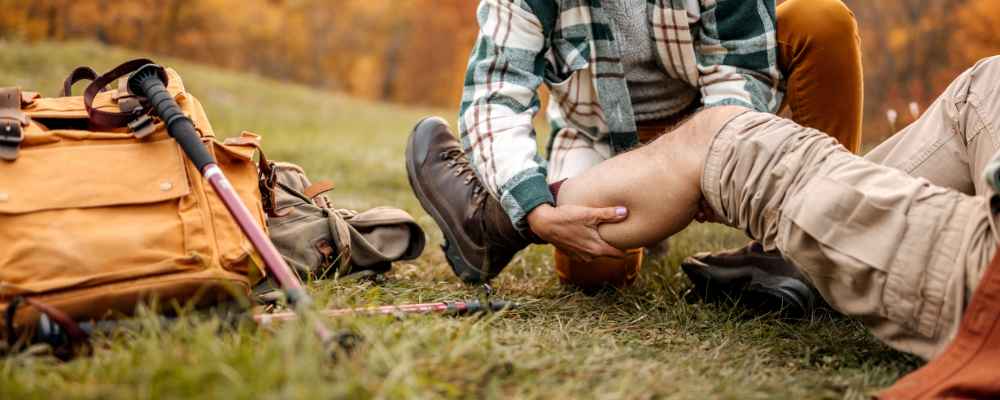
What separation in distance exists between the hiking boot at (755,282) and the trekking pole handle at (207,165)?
4.45 feet

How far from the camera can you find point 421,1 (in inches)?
1405

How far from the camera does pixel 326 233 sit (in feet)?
8.57

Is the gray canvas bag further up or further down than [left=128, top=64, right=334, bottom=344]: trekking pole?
further down

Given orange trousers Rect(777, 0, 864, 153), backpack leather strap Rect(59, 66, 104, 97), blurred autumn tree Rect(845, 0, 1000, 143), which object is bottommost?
blurred autumn tree Rect(845, 0, 1000, 143)

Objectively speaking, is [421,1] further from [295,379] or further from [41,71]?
[295,379]

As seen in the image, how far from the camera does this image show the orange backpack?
70.3 inches

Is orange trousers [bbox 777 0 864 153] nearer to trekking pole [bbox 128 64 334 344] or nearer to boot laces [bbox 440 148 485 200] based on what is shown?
boot laces [bbox 440 148 485 200]

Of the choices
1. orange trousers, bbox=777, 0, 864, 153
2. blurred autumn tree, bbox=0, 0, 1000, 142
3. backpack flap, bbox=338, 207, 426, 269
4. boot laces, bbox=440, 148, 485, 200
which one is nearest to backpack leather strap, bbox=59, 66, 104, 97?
backpack flap, bbox=338, 207, 426, 269

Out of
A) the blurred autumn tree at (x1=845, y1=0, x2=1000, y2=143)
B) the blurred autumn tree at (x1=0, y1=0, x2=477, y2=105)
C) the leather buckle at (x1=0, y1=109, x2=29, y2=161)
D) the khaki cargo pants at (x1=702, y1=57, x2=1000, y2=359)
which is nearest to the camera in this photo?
the khaki cargo pants at (x1=702, y1=57, x2=1000, y2=359)

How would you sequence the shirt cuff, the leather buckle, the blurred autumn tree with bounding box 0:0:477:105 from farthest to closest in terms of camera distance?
the blurred autumn tree with bounding box 0:0:477:105 → the shirt cuff → the leather buckle

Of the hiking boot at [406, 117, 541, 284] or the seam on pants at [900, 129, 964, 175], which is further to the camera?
the hiking boot at [406, 117, 541, 284]

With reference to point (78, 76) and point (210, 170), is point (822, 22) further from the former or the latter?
point (78, 76)

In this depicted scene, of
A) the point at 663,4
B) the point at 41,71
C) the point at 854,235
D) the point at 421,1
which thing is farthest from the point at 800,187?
the point at 421,1

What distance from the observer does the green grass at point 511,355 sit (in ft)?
4.61
